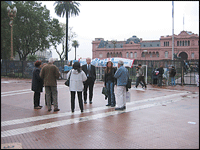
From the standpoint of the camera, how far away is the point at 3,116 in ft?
21.6

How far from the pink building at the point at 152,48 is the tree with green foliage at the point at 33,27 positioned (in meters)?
38.4

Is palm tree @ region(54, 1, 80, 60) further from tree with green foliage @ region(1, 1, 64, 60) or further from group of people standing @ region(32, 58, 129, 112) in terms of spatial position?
group of people standing @ region(32, 58, 129, 112)

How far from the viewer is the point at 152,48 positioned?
89.9 m

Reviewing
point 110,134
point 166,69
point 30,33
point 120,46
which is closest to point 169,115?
point 110,134

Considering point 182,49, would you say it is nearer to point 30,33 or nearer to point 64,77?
point 30,33

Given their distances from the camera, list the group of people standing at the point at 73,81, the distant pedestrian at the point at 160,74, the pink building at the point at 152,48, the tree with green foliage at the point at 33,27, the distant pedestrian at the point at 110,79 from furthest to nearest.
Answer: the pink building at the point at 152,48 < the tree with green foliage at the point at 33,27 < the distant pedestrian at the point at 160,74 < the distant pedestrian at the point at 110,79 < the group of people standing at the point at 73,81

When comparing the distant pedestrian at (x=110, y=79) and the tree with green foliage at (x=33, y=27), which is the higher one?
the tree with green foliage at (x=33, y=27)

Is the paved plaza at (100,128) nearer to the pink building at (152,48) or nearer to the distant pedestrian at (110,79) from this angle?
the distant pedestrian at (110,79)

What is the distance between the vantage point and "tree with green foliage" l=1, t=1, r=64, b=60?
34.6 metres

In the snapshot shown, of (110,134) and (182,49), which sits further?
(182,49)

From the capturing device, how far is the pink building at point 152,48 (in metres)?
81.2

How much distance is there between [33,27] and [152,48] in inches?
2511

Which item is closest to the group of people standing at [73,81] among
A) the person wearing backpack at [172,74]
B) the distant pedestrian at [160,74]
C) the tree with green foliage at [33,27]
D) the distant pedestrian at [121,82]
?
the distant pedestrian at [121,82]

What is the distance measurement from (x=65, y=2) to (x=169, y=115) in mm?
35365
